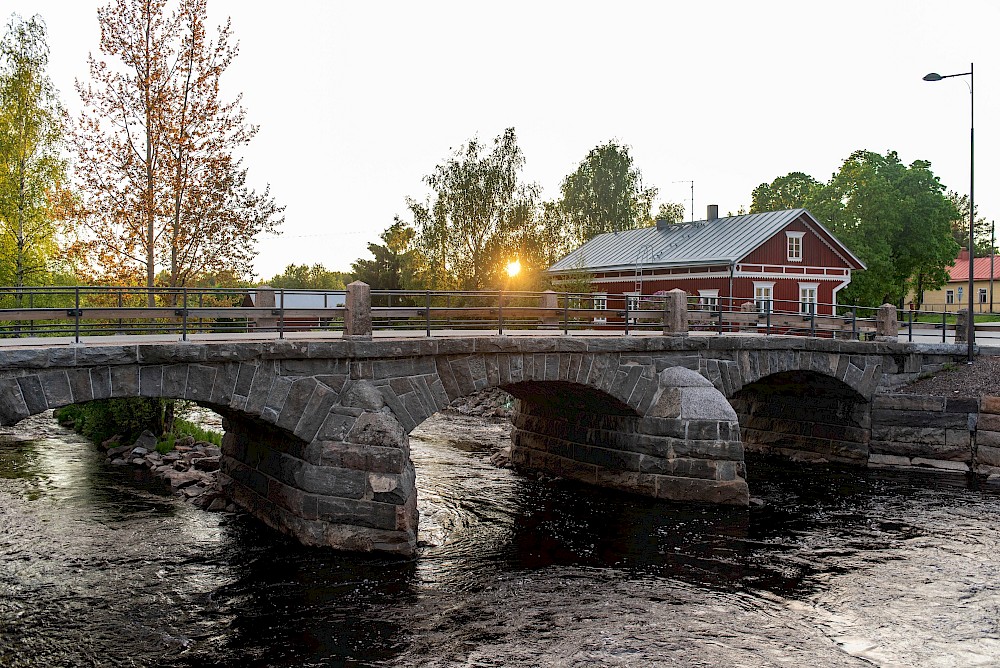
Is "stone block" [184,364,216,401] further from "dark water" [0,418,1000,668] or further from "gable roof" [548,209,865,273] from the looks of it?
"gable roof" [548,209,865,273]

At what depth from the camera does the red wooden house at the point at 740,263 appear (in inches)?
1416

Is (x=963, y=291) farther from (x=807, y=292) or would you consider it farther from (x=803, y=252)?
(x=803, y=252)

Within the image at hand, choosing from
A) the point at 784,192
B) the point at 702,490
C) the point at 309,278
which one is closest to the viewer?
the point at 702,490

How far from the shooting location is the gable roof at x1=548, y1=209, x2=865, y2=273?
36.4 m

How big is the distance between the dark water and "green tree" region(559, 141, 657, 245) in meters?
41.3

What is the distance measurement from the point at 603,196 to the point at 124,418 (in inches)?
1622

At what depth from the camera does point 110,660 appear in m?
10.7

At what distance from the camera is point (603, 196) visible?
6006 cm

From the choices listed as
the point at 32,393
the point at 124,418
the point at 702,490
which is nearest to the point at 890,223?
the point at 702,490

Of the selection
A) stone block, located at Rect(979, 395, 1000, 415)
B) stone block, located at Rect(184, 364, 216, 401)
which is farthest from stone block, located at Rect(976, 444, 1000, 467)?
stone block, located at Rect(184, 364, 216, 401)

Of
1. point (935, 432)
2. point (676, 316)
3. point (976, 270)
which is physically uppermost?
point (976, 270)

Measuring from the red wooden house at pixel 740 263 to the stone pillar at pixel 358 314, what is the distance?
2104 cm

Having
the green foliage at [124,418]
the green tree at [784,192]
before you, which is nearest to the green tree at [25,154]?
the green foliage at [124,418]

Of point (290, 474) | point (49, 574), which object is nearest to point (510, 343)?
point (290, 474)
